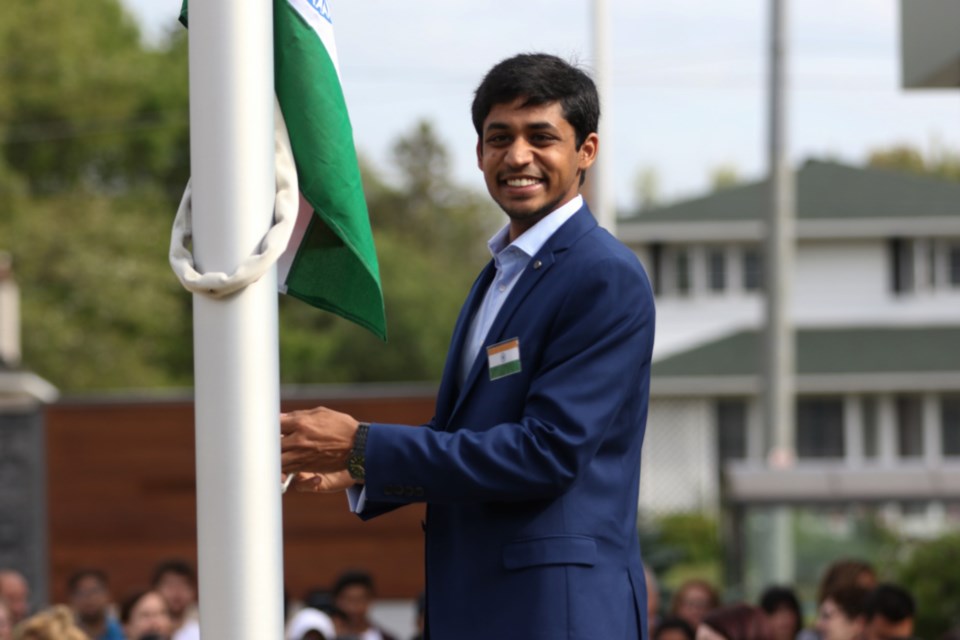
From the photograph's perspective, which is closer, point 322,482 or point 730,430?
point 322,482

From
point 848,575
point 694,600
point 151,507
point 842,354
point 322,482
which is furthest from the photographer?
point 842,354

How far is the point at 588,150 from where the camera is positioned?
313cm

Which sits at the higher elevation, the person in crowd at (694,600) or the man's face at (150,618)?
the man's face at (150,618)

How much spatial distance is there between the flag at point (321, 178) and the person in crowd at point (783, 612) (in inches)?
258

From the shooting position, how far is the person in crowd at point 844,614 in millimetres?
7637

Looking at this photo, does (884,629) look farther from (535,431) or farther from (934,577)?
(934,577)

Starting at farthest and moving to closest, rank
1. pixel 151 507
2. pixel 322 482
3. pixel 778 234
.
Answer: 1. pixel 151 507
2. pixel 778 234
3. pixel 322 482

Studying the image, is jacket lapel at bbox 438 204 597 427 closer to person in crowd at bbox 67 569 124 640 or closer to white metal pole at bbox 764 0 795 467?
person in crowd at bbox 67 569 124 640

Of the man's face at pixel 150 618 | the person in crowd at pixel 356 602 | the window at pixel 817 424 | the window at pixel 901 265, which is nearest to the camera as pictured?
the man's face at pixel 150 618

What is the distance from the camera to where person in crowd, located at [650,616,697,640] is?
25.8ft

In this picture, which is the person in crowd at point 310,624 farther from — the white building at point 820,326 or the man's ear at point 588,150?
the white building at point 820,326

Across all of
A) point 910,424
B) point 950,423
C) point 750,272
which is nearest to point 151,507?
point 750,272

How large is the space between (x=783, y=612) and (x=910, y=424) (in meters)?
24.9

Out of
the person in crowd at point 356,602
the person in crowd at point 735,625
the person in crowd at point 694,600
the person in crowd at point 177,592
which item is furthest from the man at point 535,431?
the person in crowd at point 177,592
